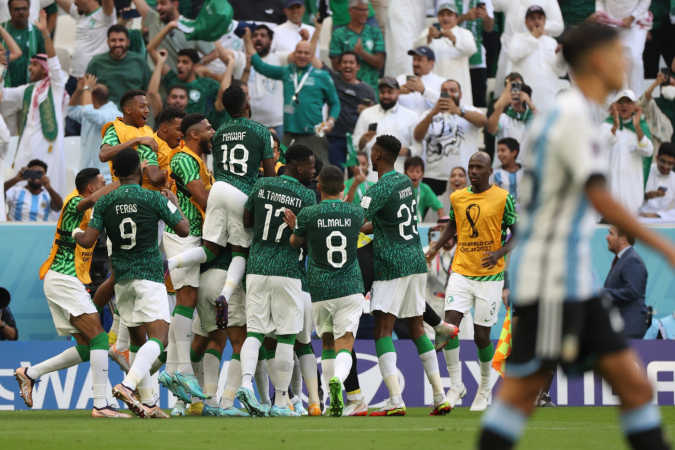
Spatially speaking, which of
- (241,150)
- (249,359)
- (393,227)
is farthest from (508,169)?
(249,359)

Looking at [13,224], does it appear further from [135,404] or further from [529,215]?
[529,215]

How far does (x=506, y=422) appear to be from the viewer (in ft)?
13.1

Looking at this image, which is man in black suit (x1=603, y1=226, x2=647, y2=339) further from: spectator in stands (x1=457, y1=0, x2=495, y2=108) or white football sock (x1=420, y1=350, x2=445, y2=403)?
spectator in stands (x1=457, y1=0, x2=495, y2=108)

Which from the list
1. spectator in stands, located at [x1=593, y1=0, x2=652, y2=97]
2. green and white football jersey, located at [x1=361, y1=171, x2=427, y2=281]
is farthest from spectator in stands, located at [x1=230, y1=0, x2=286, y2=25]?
green and white football jersey, located at [x1=361, y1=171, x2=427, y2=281]

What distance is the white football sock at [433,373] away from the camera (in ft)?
30.6

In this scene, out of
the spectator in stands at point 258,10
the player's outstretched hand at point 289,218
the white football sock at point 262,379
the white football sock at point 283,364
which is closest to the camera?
the player's outstretched hand at point 289,218

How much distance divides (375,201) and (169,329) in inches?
94.7

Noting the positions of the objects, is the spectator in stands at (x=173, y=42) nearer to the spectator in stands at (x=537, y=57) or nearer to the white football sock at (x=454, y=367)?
the spectator in stands at (x=537, y=57)

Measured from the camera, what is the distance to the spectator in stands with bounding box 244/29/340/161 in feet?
46.7

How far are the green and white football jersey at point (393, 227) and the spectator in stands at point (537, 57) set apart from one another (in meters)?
6.77

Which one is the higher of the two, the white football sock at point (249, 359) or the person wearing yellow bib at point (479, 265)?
the person wearing yellow bib at point (479, 265)

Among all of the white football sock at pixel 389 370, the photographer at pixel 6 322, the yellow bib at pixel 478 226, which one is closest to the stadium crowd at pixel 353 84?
the photographer at pixel 6 322

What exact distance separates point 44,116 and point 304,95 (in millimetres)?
3888

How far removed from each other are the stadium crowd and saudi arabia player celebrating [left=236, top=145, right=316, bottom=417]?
326 cm
